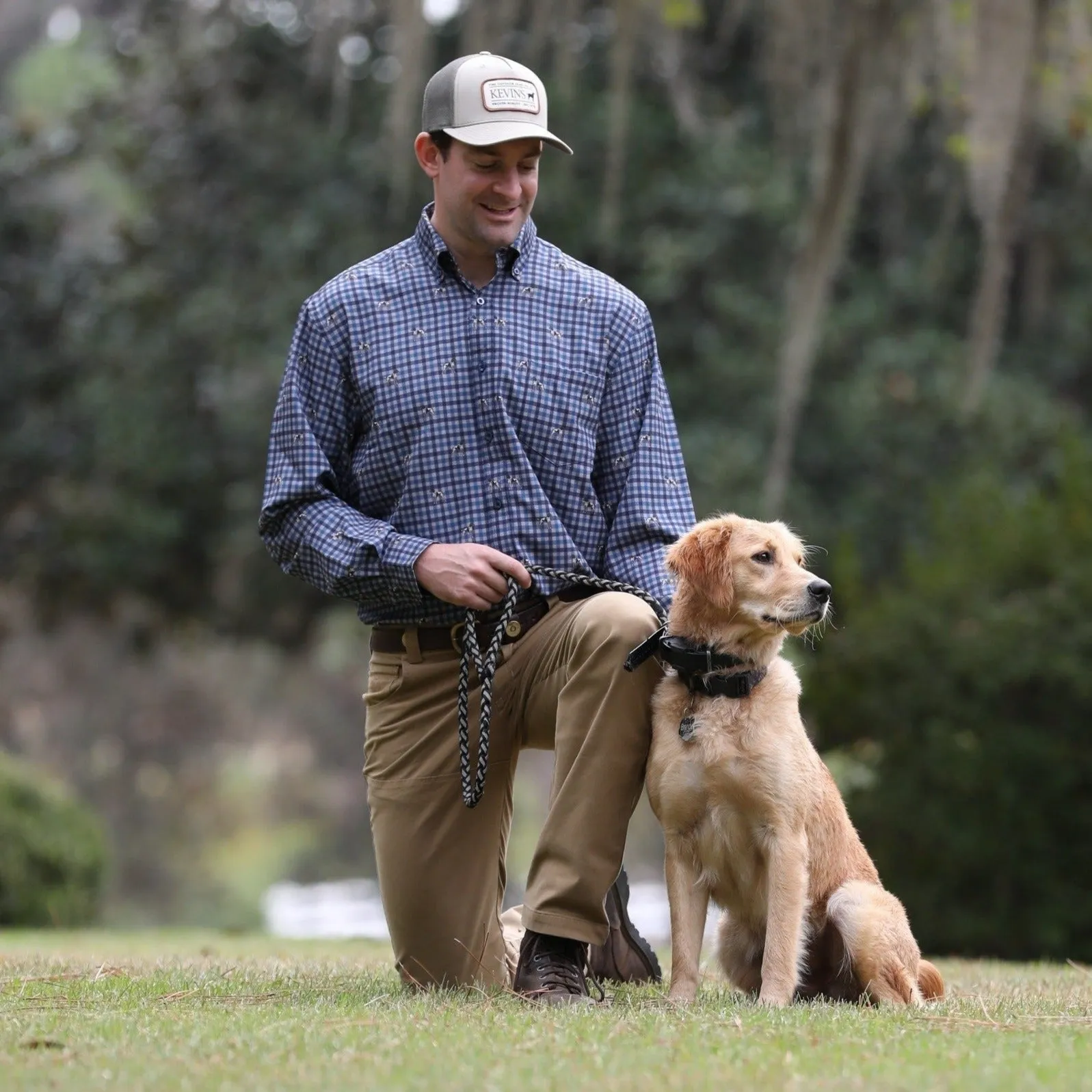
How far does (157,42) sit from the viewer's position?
15.9 m

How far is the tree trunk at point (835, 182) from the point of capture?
886 centimetres

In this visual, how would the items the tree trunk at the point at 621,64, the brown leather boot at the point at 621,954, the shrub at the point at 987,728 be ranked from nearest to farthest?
the brown leather boot at the point at 621,954 < the shrub at the point at 987,728 < the tree trunk at the point at 621,64

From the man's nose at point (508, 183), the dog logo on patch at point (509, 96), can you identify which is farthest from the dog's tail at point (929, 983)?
the dog logo on patch at point (509, 96)

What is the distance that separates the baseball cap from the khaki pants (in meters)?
1.37

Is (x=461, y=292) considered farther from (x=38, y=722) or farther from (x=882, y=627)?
(x=38, y=722)

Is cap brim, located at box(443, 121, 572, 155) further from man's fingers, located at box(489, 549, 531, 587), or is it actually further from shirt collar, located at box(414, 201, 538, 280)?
man's fingers, located at box(489, 549, 531, 587)

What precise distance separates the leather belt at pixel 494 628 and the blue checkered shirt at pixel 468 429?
0.04m

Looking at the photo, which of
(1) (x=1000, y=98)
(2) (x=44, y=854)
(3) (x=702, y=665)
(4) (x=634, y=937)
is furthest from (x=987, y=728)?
(2) (x=44, y=854)

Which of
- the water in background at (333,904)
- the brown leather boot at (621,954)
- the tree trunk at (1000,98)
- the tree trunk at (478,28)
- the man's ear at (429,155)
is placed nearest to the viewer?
the man's ear at (429,155)

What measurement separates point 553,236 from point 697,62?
2.47 metres

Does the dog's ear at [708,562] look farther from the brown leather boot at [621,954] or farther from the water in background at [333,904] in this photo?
the water in background at [333,904]

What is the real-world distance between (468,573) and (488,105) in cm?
139

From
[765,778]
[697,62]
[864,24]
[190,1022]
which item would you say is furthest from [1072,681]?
[697,62]

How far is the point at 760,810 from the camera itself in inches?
182
